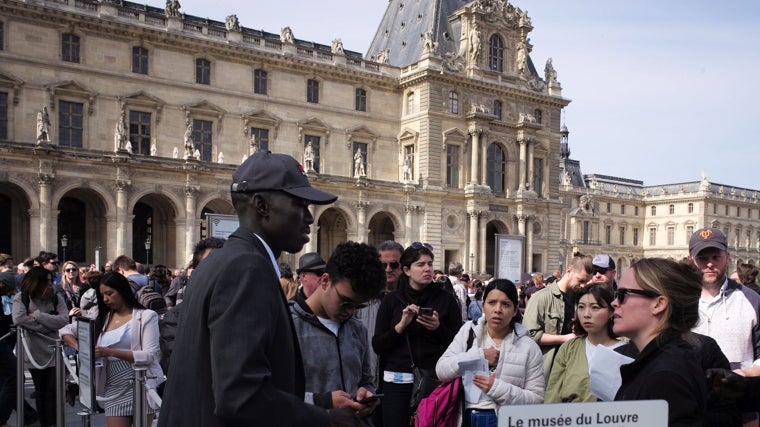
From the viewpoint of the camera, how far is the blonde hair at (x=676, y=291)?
2.96 metres

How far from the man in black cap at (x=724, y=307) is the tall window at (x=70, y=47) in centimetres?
3027

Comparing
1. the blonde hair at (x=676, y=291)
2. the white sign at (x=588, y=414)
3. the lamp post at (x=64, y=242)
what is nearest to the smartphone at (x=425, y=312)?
the blonde hair at (x=676, y=291)

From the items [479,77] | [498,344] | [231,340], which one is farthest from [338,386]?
[479,77]

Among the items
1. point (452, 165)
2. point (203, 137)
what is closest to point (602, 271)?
point (203, 137)

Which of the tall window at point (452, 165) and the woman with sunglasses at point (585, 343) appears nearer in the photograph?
the woman with sunglasses at point (585, 343)

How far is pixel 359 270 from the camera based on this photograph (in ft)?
12.6

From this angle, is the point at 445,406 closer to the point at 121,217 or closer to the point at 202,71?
the point at 121,217

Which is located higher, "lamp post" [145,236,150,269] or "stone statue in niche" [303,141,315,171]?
"stone statue in niche" [303,141,315,171]

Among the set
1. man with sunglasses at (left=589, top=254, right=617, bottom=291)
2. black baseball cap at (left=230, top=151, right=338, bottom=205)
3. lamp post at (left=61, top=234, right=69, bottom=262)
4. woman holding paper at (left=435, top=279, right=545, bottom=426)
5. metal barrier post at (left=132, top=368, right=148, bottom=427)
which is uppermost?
black baseball cap at (left=230, top=151, right=338, bottom=205)

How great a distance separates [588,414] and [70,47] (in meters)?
32.1

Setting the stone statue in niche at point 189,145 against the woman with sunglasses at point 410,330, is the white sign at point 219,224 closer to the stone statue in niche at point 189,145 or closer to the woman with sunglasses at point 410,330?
the woman with sunglasses at point 410,330

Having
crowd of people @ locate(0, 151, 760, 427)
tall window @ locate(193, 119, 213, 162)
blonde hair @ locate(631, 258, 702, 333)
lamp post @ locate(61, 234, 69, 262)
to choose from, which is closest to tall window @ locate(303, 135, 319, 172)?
tall window @ locate(193, 119, 213, 162)

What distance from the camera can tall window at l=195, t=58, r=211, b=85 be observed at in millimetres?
32781

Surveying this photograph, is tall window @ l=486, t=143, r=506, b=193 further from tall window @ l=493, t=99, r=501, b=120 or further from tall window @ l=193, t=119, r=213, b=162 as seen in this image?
tall window @ l=193, t=119, r=213, b=162
